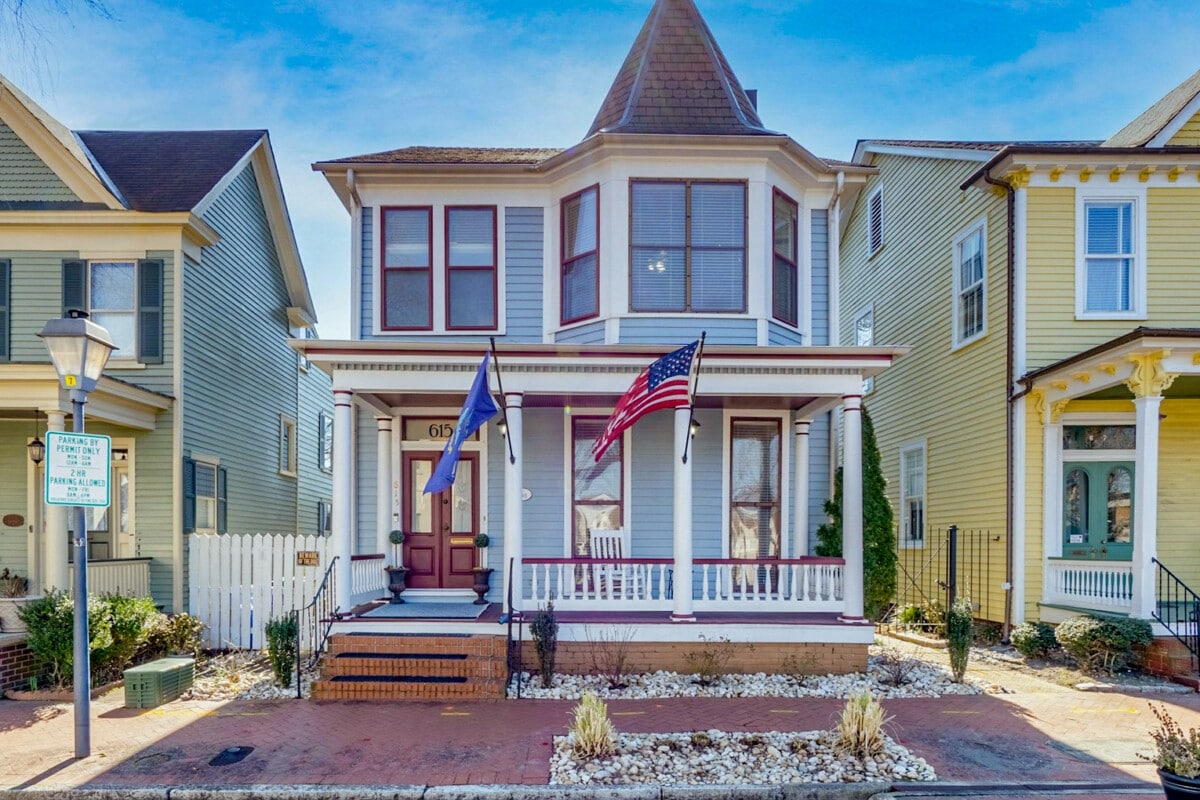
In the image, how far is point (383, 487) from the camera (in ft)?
35.1

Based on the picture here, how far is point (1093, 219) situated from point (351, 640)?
11.8 meters

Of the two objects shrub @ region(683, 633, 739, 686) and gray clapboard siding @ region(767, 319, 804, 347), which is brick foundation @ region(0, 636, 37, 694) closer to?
shrub @ region(683, 633, 739, 686)

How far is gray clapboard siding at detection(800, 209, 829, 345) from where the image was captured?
37.2ft

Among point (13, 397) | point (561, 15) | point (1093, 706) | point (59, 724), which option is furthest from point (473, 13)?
point (1093, 706)

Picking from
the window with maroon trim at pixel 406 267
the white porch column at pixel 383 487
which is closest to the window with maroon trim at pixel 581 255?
the window with maroon trim at pixel 406 267

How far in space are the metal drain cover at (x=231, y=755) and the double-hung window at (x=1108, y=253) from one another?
39.3ft

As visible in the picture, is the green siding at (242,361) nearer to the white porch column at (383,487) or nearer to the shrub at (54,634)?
the white porch column at (383,487)

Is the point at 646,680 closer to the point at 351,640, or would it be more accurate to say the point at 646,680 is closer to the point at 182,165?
the point at 351,640

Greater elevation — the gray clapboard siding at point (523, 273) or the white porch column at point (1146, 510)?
the gray clapboard siding at point (523, 273)

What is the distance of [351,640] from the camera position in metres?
8.63

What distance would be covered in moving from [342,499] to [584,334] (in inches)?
152

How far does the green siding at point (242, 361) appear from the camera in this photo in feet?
40.1

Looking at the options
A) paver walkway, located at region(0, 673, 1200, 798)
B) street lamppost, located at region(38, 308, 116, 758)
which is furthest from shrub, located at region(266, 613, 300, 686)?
street lamppost, located at region(38, 308, 116, 758)

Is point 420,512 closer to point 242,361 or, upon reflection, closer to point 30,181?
point 242,361
